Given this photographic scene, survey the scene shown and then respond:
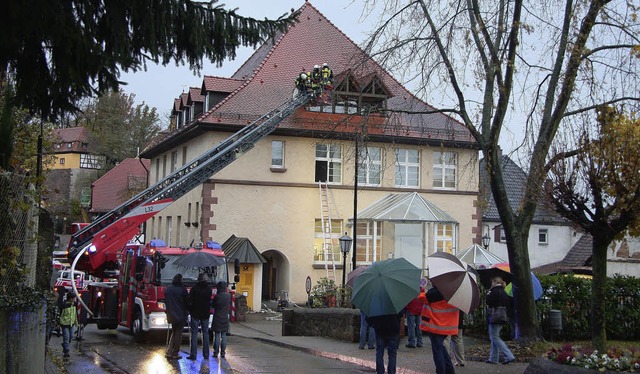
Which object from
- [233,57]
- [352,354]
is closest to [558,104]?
[352,354]

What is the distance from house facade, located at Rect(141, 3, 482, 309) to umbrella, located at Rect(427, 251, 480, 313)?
21.3m

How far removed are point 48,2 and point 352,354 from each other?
12.7 metres

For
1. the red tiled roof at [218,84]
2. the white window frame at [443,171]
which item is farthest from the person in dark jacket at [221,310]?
the white window frame at [443,171]

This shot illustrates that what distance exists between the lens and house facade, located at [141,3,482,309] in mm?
35125

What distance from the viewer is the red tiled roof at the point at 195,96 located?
39562 millimetres

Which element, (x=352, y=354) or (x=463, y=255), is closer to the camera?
(x=352, y=354)

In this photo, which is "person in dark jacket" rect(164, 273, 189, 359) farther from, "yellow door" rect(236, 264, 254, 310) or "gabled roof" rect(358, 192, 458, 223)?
"gabled roof" rect(358, 192, 458, 223)

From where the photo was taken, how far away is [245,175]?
35375 millimetres

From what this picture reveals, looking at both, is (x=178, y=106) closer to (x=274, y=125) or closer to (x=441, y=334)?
(x=274, y=125)

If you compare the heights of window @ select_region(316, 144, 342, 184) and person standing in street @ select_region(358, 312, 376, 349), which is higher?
window @ select_region(316, 144, 342, 184)

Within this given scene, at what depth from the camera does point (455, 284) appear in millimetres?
12062

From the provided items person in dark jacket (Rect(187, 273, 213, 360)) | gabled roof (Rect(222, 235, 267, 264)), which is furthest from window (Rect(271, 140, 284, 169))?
person in dark jacket (Rect(187, 273, 213, 360))

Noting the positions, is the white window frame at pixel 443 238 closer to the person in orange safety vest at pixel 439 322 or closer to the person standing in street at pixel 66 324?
the person standing in street at pixel 66 324

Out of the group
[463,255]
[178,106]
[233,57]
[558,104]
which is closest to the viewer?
[233,57]
